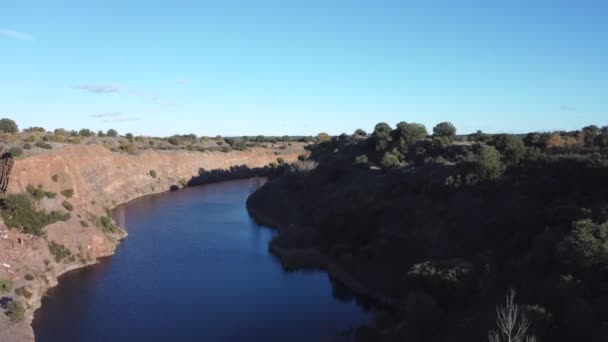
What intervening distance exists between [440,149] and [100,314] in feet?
103

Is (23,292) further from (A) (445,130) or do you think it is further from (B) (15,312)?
(A) (445,130)

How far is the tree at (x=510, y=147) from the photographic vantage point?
36438mm

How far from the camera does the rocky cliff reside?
97.8 feet

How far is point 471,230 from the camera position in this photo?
30.8 m

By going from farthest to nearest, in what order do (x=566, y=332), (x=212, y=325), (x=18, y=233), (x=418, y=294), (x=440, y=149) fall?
(x=440, y=149) < (x=18, y=233) < (x=212, y=325) < (x=418, y=294) < (x=566, y=332)

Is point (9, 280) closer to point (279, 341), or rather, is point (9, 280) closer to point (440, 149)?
point (279, 341)

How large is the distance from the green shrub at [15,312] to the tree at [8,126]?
56832 millimetres

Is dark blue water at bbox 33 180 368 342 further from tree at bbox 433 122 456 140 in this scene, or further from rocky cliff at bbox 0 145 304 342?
tree at bbox 433 122 456 140

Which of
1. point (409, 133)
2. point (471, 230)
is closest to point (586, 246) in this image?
point (471, 230)

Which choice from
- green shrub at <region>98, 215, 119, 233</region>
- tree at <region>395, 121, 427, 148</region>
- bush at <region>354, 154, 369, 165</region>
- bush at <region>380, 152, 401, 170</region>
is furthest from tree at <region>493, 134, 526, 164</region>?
green shrub at <region>98, 215, 119, 233</region>

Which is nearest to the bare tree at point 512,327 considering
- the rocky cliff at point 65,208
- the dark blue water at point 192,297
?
the dark blue water at point 192,297

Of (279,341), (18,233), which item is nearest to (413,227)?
(279,341)

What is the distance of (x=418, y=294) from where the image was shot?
23.5m

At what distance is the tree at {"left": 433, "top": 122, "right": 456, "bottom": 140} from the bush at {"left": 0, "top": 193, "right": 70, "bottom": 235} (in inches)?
1530
